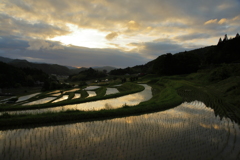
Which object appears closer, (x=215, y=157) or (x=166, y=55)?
(x=215, y=157)

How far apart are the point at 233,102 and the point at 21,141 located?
16.6m

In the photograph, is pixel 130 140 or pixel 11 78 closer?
pixel 130 140

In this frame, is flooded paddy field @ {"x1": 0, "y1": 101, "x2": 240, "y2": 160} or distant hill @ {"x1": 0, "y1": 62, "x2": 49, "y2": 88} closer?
flooded paddy field @ {"x1": 0, "y1": 101, "x2": 240, "y2": 160}

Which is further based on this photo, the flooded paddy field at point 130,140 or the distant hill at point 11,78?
the distant hill at point 11,78

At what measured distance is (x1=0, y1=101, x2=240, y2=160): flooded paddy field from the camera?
562cm

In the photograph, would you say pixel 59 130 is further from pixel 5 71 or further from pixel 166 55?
pixel 5 71

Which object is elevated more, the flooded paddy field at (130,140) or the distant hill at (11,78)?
the distant hill at (11,78)

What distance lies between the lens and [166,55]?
4962 cm

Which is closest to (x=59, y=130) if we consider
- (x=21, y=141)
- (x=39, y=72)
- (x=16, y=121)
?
(x=21, y=141)

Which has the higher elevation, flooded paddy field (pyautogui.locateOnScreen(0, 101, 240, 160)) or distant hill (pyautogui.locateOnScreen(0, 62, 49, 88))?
distant hill (pyautogui.locateOnScreen(0, 62, 49, 88))

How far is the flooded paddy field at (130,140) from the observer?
5618mm

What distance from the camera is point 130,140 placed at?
6.72m

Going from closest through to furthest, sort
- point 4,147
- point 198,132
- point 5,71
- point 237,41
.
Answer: point 4,147 < point 198,132 < point 237,41 < point 5,71

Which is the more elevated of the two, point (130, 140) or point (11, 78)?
point (11, 78)
